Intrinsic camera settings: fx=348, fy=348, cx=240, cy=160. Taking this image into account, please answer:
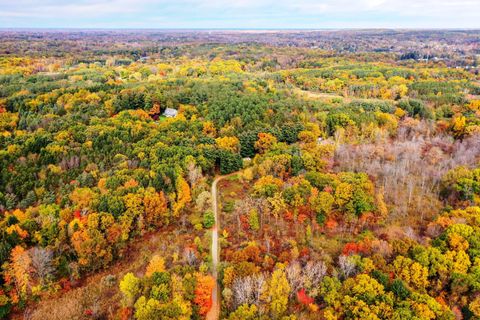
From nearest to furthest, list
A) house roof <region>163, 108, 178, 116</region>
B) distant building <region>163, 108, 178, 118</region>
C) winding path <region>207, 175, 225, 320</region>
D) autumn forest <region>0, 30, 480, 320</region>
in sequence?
autumn forest <region>0, 30, 480, 320</region>
winding path <region>207, 175, 225, 320</region>
distant building <region>163, 108, 178, 118</region>
house roof <region>163, 108, 178, 116</region>

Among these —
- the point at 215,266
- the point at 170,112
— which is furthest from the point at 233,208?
the point at 170,112

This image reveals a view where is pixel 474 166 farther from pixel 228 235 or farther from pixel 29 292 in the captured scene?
pixel 29 292

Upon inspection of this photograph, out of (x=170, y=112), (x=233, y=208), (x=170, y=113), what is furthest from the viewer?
(x=170, y=112)

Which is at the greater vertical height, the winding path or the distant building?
the distant building

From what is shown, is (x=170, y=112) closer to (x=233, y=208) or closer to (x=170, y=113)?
(x=170, y=113)

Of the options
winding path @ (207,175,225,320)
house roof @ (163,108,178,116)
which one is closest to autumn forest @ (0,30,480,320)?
winding path @ (207,175,225,320)

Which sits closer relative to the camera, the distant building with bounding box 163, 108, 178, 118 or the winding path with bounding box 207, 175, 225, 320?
the winding path with bounding box 207, 175, 225, 320

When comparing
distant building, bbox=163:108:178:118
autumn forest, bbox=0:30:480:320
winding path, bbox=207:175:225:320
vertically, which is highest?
distant building, bbox=163:108:178:118

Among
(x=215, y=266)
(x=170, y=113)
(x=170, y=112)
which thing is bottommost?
(x=215, y=266)

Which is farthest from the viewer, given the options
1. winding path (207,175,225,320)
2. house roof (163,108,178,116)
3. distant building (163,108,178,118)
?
house roof (163,108,178,116)

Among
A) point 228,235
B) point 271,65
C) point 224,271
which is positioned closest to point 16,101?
point 228,235

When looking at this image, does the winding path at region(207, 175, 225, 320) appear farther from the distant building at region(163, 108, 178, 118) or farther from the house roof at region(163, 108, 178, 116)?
the house roof at region(163, 108, 178, 116)

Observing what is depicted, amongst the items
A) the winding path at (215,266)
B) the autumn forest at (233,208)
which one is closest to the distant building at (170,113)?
the autumn forest at (233,208)
